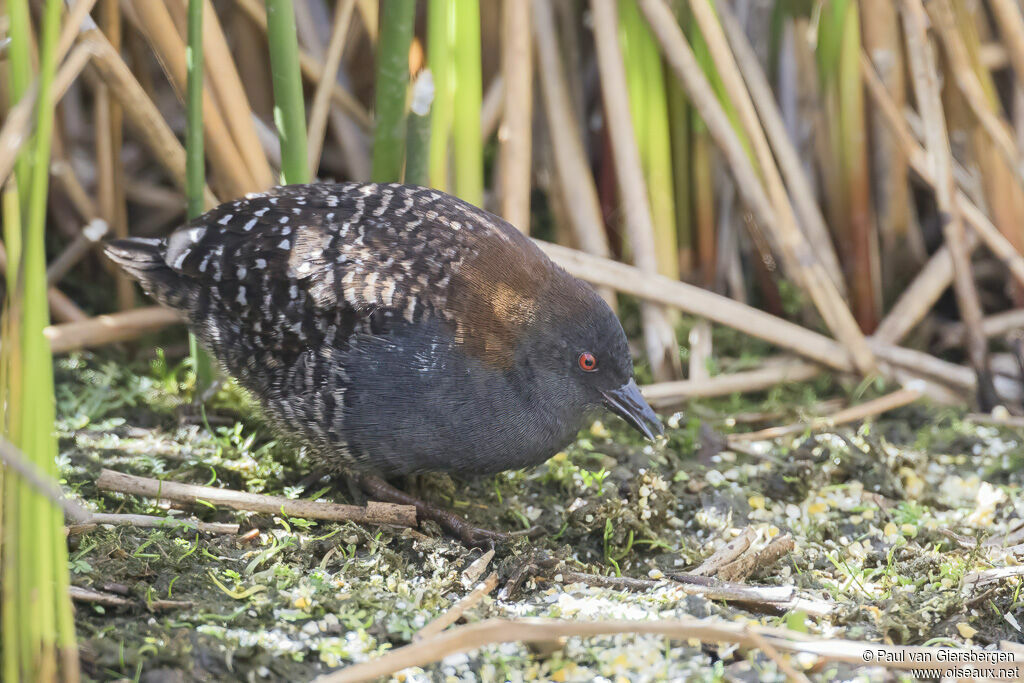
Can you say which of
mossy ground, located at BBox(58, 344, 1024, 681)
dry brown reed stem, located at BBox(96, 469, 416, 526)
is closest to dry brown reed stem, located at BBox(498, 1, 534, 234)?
mossy ground, located at BBox(58, 344, 1024, 681)

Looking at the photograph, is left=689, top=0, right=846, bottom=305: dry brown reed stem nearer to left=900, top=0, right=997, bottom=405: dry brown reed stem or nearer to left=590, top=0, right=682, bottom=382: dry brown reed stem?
left=590, top=0, right=682, bottom=382: dry brown reed stem

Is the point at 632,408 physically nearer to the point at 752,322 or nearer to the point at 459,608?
the point at 459,608

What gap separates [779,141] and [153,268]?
2620 millimetres

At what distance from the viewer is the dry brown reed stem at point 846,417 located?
3773 mm

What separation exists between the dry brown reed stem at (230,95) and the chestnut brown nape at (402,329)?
44 cm

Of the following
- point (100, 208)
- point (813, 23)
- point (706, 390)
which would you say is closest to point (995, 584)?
→ point (706, 390)

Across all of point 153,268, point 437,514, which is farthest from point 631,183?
point 153,268

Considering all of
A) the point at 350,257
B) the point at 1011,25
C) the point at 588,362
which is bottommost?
the point at 588,362

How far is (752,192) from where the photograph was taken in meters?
4.04

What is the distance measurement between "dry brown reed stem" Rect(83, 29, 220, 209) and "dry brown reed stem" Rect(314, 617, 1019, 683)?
2082 millimetres

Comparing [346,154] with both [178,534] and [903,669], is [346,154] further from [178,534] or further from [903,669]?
[903,669]

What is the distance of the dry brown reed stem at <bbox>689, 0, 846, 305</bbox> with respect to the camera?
3.82m

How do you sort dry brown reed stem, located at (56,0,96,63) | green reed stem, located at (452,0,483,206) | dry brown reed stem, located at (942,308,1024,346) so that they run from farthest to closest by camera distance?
dry brown reed stem, located at (942,308,1024,346), green reed stem, located at (452,0,483,206), dry brown reed stem, located at (56,0,96,63)

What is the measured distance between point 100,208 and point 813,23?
3172mm
